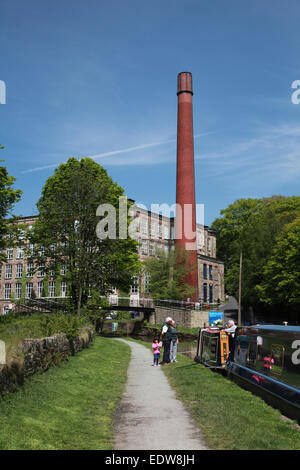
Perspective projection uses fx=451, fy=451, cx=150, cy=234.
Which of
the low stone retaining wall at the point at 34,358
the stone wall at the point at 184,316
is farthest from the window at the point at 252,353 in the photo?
the stone wall at the point at 184,316

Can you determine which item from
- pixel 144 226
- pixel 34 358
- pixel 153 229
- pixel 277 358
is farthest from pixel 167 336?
pixel 153 229

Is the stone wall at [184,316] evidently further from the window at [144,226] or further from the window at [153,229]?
the window at [153,229]

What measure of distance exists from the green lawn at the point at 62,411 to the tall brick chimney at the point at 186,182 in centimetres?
3583

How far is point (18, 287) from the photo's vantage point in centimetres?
6234

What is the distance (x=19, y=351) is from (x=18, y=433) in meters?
3.43

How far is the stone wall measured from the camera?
47438mm

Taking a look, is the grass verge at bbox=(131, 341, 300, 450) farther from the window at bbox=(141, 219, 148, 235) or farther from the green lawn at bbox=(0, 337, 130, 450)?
the window at bbox=(141, 219, 148, 235)

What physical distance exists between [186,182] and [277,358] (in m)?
40.7

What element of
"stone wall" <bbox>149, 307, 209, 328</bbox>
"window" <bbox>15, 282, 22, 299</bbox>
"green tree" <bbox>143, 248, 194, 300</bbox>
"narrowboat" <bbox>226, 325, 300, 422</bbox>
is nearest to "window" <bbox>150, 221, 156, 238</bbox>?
"green tree" <bbox>143, 248, 194, 300</bbox>

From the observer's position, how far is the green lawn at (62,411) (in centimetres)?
688

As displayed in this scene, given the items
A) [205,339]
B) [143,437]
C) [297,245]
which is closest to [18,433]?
[143,437]

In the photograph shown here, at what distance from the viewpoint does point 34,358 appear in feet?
37.3

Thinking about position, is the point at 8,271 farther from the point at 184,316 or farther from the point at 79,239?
the point at 79,239
